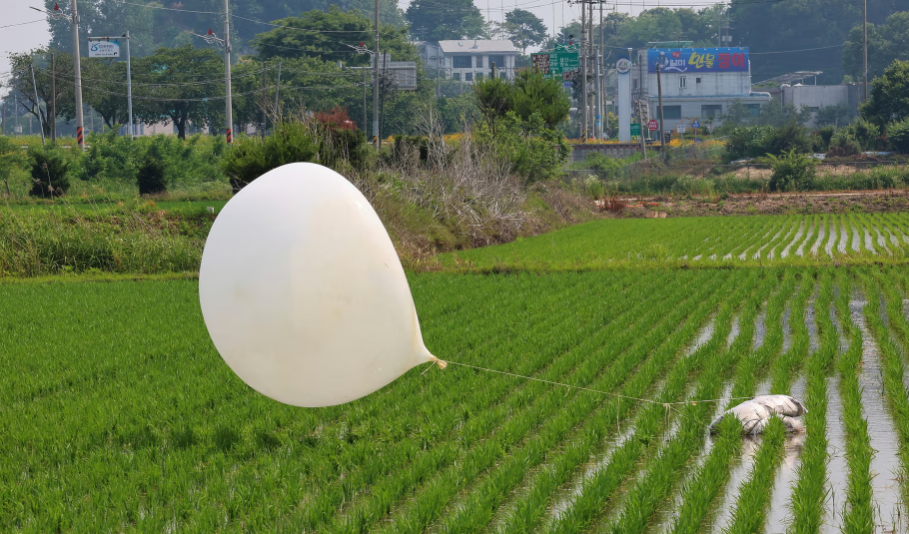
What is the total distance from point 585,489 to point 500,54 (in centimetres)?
12340

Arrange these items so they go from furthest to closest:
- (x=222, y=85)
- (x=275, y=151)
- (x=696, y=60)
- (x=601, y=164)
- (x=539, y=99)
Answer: (x=696, y=60), (x=222, y=85), (x=601, y=164), (x=539, y=99), (x=275, y=151)

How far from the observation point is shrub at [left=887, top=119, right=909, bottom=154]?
2127 inches

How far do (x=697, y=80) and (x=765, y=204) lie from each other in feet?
200

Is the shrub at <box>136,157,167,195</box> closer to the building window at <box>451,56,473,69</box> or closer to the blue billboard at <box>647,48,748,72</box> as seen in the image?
the blue billboard at <box>647,48,748,72</box>

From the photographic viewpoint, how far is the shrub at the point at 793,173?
41.7m

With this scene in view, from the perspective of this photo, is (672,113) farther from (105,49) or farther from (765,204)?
(765,204)

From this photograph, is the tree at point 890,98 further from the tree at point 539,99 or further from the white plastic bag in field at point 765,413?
the white plastic bag in field at point 765,413

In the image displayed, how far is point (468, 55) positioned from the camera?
12412 centimetres

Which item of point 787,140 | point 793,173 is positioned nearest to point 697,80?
point 787,140

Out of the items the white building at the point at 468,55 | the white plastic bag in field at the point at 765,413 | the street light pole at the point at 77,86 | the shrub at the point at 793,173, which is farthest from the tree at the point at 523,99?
the white building at the point at 468,55

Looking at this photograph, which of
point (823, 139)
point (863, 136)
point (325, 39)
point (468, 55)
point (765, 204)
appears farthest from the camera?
point (468, 55)

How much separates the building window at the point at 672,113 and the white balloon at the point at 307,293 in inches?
3666

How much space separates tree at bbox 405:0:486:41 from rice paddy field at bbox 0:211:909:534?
123080 mm

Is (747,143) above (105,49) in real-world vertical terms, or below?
below
